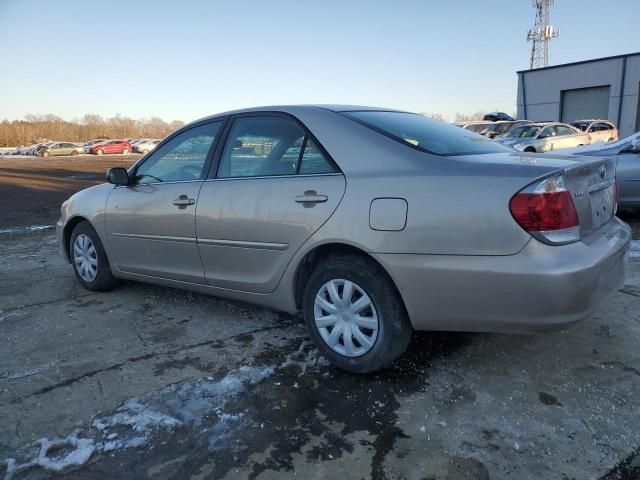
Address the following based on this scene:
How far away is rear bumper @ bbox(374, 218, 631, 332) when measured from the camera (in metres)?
2.43

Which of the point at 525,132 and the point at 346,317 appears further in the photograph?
the point at 525,132

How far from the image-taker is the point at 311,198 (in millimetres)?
3041

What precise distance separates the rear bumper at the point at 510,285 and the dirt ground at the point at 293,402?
32 centimetres

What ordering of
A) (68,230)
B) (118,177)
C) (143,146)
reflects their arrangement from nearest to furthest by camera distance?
(118,177) < (68,230) < (143,146)

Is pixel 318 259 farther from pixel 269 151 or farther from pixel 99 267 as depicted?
pixel 99 267

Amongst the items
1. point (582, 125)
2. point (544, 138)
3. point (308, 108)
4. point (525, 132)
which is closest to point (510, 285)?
point (308, 108)

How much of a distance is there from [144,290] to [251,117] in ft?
7.00

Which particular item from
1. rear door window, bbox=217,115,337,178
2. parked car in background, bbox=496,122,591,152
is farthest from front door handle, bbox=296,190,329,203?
parked car in background, bbox=496,122,591,152

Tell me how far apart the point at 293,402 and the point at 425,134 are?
1780 mm

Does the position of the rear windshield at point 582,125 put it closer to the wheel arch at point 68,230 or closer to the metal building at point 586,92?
the metal building at point 586,92

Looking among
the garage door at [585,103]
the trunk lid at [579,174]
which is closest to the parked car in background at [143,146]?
the garage door at [585,103]

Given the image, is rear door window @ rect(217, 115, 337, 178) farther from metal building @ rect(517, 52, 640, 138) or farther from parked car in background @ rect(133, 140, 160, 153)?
parked car in background @ rect(133, 140, 160, 153)

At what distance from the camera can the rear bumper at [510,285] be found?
243 centimetres

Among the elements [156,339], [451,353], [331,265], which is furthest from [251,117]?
[451,353]
